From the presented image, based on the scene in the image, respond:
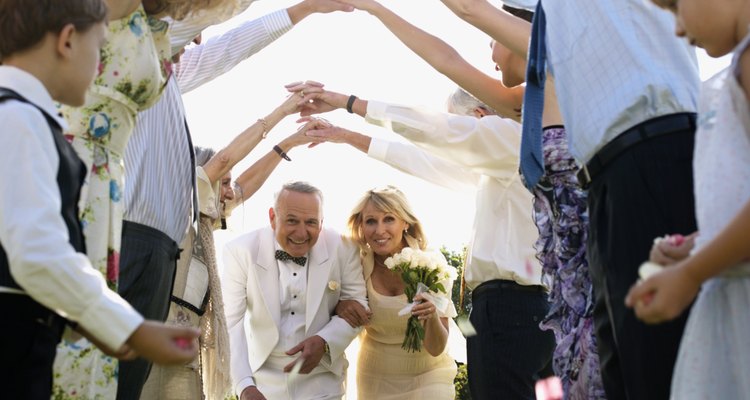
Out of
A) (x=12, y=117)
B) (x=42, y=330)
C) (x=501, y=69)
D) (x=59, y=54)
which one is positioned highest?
(x=501, y=69)

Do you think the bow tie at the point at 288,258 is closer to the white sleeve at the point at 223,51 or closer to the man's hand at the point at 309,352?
the man's hand at the point at 309,352

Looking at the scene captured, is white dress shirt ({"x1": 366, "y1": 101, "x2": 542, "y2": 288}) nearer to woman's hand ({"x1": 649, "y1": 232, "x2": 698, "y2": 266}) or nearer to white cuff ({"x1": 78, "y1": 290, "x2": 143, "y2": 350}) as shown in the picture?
woman's hand ({"x1": 649, "y1": 232, "x2": 698, "y2": 266})

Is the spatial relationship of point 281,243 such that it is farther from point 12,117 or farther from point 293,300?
point 12,117

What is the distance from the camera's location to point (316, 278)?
701 cm

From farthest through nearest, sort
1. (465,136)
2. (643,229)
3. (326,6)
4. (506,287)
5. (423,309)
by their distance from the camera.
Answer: (423,309) < (326,6) < (465,136) < (506,287) < (643,229)

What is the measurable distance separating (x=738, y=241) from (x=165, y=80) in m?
1.91

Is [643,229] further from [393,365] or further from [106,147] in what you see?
[393,365]

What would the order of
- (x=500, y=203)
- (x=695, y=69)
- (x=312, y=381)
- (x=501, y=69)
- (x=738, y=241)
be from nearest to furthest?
(x=738, y=241)
(x=695, y=69)
(x=501, y=69)
(x=500, y=203)
(x=312, y=381)

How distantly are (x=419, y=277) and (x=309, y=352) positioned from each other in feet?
3.07

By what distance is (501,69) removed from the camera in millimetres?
4535

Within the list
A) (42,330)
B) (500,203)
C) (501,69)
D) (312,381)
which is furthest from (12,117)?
(312,381)

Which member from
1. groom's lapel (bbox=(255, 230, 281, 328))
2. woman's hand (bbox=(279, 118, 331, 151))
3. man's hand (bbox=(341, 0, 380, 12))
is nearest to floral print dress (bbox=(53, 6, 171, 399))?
man's hand (bbox=(341, 0, 380, 12))

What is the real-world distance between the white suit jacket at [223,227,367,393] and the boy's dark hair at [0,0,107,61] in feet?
14.6

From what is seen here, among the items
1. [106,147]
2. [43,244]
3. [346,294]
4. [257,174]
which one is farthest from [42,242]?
[257,174]
